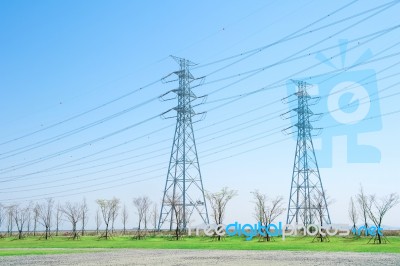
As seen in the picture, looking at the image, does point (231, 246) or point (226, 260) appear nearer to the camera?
point (226, 260)

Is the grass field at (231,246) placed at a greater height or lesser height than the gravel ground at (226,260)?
lesser

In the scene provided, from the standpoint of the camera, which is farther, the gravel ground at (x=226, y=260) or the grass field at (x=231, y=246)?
the grass field at (x=231, y=246)

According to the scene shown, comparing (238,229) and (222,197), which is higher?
(222,197)

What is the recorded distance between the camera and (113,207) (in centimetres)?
7938

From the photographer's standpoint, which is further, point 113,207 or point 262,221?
point 113,207

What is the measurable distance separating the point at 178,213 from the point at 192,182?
48.7 ft

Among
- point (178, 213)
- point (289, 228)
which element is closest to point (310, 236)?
point (289, 228)

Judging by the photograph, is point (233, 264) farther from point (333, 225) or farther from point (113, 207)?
point (113, 207)

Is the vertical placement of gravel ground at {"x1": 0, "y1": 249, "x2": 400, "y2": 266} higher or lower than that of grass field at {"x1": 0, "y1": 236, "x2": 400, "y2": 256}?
higher

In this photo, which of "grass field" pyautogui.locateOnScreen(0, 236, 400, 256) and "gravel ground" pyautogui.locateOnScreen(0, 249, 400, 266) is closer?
"gravel ground" pyautogui.locateOnScreen(0, 249, 400, 266)

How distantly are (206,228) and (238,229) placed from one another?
1181 centimetres

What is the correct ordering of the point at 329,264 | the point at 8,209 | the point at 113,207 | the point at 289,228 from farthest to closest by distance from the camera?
the point at 8,209 < the point at 113,207 < the point at 289,228 < the point at 329,264

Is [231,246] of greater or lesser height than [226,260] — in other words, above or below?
below

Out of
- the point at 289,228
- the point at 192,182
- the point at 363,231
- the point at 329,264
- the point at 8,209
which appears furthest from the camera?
the point at 8,209
